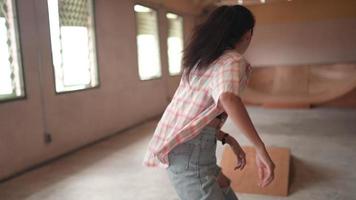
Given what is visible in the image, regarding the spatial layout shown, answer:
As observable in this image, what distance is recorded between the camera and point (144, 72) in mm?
6727

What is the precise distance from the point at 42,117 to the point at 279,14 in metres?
7.34

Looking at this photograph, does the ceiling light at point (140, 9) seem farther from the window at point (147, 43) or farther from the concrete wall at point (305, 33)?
the concrete wall at point (305, 33)

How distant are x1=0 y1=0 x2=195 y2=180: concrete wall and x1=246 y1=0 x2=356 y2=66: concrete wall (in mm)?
3795

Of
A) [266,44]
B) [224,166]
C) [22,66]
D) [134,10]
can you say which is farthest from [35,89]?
[266,44]

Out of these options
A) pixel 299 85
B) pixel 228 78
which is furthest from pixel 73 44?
pixel 299 85

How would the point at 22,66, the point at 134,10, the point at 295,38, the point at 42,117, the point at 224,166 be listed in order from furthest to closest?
the point at 295,38
the point at 134,10
the point at 42,117
the point at 22,66
the point at 224,166

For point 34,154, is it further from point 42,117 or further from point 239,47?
point 239,47

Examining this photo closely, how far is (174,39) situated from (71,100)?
4.14m

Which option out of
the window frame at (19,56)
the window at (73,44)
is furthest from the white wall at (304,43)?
the window frame at (19,56)

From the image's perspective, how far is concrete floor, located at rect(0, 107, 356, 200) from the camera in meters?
3.04

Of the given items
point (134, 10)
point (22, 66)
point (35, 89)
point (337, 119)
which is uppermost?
point (134, 10)

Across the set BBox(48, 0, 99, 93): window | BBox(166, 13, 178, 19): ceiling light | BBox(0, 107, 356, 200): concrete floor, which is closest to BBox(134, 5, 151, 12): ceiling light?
BBox(166, 13, 178, 19): ceiling light

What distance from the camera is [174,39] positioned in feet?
26.8

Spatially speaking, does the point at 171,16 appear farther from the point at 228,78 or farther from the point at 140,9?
the point at 228,78
